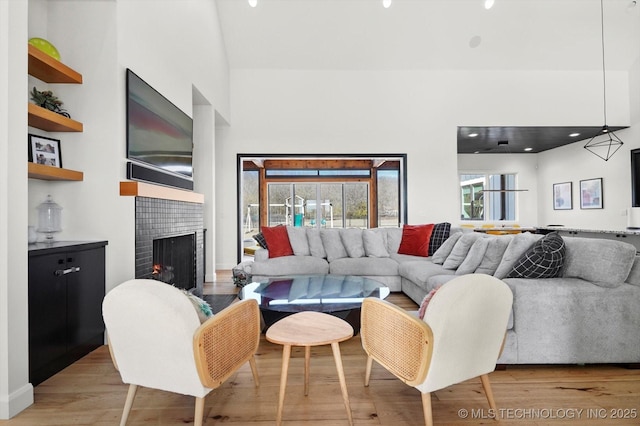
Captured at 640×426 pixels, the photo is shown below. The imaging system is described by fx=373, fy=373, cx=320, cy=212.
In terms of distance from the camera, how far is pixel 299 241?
4945mm

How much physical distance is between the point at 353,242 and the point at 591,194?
5.63 m

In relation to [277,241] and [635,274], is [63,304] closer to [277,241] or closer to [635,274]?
[277,241]

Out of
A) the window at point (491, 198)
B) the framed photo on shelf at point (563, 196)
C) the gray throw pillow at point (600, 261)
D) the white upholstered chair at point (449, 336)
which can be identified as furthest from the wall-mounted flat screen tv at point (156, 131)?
the framed photo on shelf at point (563, 196)

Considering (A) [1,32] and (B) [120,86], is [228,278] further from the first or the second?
(A) [1,32]

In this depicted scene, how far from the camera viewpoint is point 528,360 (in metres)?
2.37

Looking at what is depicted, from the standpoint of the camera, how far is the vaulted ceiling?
5680 mm

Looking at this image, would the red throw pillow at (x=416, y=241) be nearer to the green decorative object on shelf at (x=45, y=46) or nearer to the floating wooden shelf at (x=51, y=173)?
the floating wooden shelf at (x=51, y=173)

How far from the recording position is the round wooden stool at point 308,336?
5.78ft

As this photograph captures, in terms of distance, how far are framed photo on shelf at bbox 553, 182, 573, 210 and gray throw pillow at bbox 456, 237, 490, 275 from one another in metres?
6.08

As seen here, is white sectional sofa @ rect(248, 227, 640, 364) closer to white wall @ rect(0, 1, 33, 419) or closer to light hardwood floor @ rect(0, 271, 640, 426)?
light hardwood floor @ rect(0, 271, 640, 426)

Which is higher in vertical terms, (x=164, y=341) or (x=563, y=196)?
(x=563, y=196)

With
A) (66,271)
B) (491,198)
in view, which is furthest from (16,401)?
(491,198)

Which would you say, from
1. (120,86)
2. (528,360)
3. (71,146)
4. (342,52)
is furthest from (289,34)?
(528,360)

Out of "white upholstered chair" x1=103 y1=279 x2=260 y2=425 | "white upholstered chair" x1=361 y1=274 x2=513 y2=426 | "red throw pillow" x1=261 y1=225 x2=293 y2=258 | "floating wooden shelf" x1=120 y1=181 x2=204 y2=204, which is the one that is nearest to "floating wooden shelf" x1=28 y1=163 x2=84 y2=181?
"floating wooden shelf" x1=120 y1=181 x2=204 y2=204
